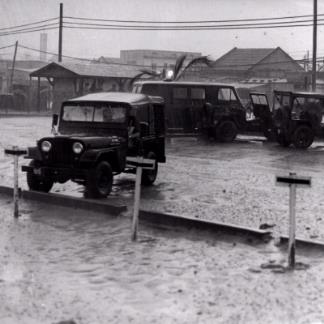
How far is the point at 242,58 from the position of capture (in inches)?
2498

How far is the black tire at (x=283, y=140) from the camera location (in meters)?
19.9

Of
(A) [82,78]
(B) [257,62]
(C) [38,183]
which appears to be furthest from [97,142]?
(B) [257,62]

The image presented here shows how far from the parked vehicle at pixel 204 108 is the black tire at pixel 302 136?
1615mm

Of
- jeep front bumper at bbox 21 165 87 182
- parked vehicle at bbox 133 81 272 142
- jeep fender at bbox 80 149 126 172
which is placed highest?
parked vehicle at bbox 133 81 272 142

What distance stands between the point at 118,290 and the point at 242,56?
60.5 meters

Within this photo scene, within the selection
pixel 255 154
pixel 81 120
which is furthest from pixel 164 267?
pixel 255 154

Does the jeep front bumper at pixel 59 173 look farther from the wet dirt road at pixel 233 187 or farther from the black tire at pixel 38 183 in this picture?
the wet dirt road at pixel 233 187

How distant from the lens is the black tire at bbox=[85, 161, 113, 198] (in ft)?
31.9

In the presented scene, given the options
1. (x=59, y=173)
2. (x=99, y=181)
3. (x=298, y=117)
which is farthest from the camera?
(x=298, y=117)

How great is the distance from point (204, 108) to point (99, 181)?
38.4 feet

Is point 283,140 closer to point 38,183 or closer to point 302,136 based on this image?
point 302,136

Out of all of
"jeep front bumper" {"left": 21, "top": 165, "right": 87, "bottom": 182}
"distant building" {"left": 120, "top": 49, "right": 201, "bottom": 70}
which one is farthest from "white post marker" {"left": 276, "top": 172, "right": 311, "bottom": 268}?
"distant building" {"left": 120, "top": 49, "right": 201, "bottom": 70}

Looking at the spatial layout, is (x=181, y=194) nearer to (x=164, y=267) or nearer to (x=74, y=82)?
(x=164, y=267)

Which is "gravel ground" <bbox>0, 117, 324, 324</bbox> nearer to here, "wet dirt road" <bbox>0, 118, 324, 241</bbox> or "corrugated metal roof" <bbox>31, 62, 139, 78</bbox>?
"wet dirt road" <bbox>0, 118, 324, 241</bbox>
